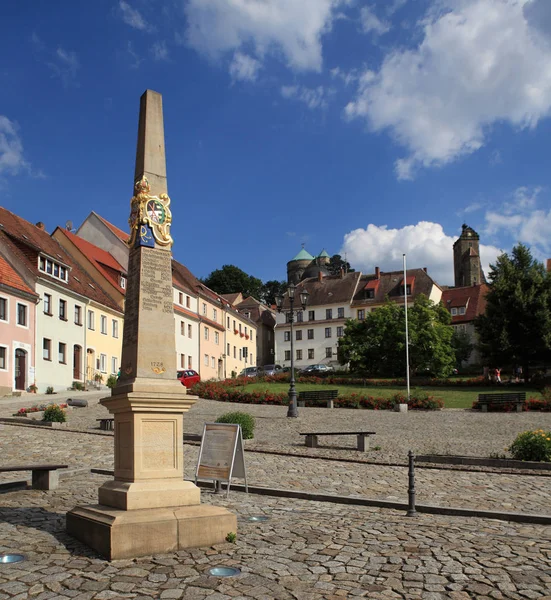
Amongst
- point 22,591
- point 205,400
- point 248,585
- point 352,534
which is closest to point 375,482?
point 352,534

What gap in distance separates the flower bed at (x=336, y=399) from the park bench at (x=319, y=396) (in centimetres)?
25

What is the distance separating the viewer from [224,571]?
6488 mm

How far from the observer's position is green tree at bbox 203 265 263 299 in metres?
106

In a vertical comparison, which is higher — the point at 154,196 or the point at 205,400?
the point at 154,196

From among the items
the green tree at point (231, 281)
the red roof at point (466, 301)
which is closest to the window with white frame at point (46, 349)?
the red roof at point (466, 301)

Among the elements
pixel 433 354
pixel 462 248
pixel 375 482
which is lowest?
pixel 375 482

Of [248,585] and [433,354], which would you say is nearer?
[248,585]

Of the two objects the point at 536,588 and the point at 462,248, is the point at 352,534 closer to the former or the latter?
the point at 536,588

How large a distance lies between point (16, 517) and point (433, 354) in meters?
48.7

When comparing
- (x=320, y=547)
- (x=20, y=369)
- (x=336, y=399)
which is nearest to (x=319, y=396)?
(x=336, y=399)

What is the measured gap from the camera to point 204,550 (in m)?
7.32

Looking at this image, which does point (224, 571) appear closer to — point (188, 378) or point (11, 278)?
point (11, 278)

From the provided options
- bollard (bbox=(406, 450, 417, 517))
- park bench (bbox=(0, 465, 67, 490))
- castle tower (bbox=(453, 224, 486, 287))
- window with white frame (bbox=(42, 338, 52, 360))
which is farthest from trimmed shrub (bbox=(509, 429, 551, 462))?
castle tower (bbox=(453, 224, 486, 287))

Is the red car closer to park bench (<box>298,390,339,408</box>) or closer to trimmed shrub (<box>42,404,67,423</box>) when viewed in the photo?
park bench (<box>298,390,339,408</box>)
